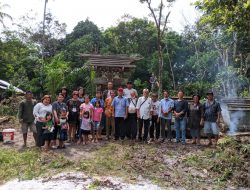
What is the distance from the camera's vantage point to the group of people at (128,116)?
10461 millimetres

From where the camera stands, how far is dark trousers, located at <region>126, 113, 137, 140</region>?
36.3 ft

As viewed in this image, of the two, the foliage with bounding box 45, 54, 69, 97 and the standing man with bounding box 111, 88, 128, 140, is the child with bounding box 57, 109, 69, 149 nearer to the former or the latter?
the standing man with bounding box 111, 88, 128, 140

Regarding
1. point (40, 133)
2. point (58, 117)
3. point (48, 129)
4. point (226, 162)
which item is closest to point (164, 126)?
point (226, 162)

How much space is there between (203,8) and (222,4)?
1.89 feet

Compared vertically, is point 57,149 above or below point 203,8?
below

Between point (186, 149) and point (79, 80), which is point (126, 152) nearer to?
point (186, 149)

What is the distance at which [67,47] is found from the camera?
116 ft

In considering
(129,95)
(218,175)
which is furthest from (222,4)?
(129,95)

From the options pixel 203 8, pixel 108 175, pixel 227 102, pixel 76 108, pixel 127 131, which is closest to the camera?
pixel 108 175

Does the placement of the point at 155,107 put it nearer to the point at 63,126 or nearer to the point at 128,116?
the point at 128,116

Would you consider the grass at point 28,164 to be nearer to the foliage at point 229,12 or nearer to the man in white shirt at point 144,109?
the man in white shirt at point 144,109

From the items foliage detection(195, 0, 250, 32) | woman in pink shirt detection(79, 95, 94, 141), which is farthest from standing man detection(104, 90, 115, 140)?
foliage detection(195, 0, 250, 32)

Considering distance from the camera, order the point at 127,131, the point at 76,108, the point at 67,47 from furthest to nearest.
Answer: the point at 67,47 < the point at 127,131 < the point at 76,108

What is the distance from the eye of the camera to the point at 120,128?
1108cm
